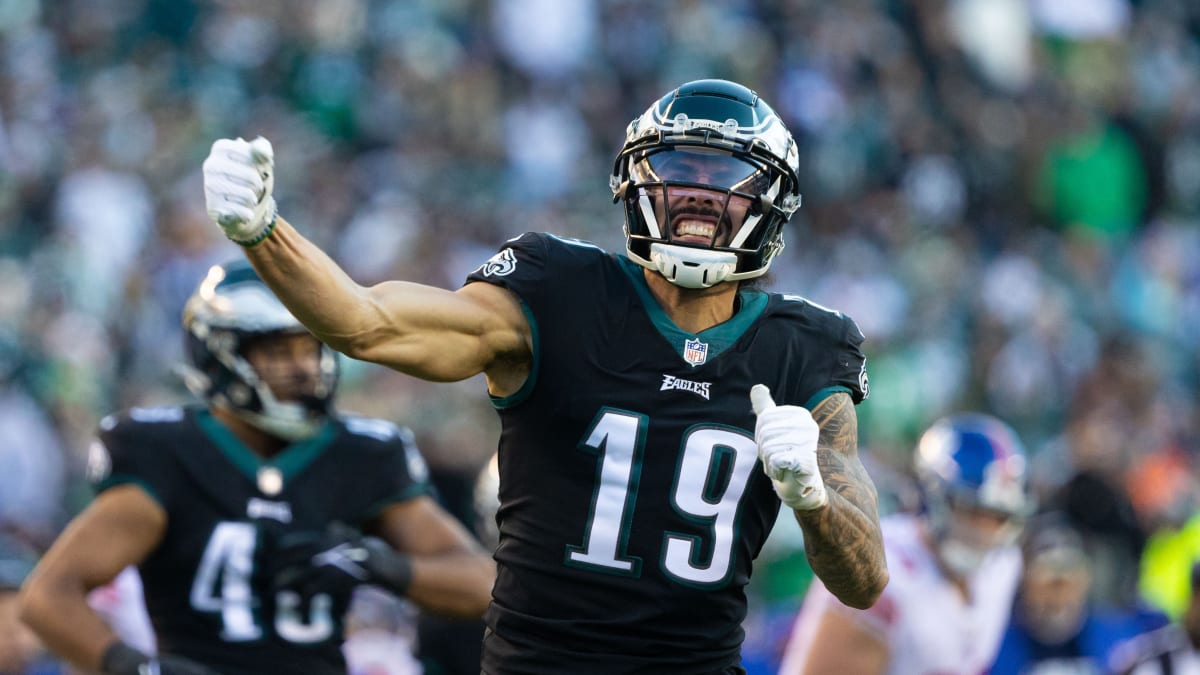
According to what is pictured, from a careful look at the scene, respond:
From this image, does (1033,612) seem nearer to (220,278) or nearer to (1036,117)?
(220,278)

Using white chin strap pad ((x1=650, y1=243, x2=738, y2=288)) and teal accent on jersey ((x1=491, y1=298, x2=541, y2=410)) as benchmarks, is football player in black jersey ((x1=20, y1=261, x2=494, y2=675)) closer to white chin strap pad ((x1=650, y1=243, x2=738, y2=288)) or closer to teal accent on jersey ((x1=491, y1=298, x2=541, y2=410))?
teal accent on jersey ((x1=491, y1=298, x2=541, y2=410))

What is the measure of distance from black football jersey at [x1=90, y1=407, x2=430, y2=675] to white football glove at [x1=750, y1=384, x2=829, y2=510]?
1840 mm

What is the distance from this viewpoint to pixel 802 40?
14711mm

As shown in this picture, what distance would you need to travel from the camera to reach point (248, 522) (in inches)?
188

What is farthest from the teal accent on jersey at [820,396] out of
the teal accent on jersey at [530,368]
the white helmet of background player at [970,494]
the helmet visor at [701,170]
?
the white helmet of background player at [970,494]

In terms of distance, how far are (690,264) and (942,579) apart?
2.14m

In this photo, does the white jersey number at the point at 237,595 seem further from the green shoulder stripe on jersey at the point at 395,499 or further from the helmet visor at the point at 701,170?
the helmet visor at the point at 701,170

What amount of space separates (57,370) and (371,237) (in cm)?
256

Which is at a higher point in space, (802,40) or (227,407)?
(802,40)

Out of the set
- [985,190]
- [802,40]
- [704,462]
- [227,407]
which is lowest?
[704,462]

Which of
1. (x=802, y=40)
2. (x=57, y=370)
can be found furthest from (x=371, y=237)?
(x=802, y=40)

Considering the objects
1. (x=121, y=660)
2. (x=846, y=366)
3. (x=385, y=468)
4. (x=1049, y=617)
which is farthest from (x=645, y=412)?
(x=1049, y=617)

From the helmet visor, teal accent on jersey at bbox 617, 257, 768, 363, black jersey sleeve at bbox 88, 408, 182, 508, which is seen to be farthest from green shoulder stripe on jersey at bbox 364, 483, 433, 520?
the helmet visor

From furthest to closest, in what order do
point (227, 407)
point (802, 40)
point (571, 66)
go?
1. point (802, 40)
2. point (571, 66)
3. point (227, 407)
